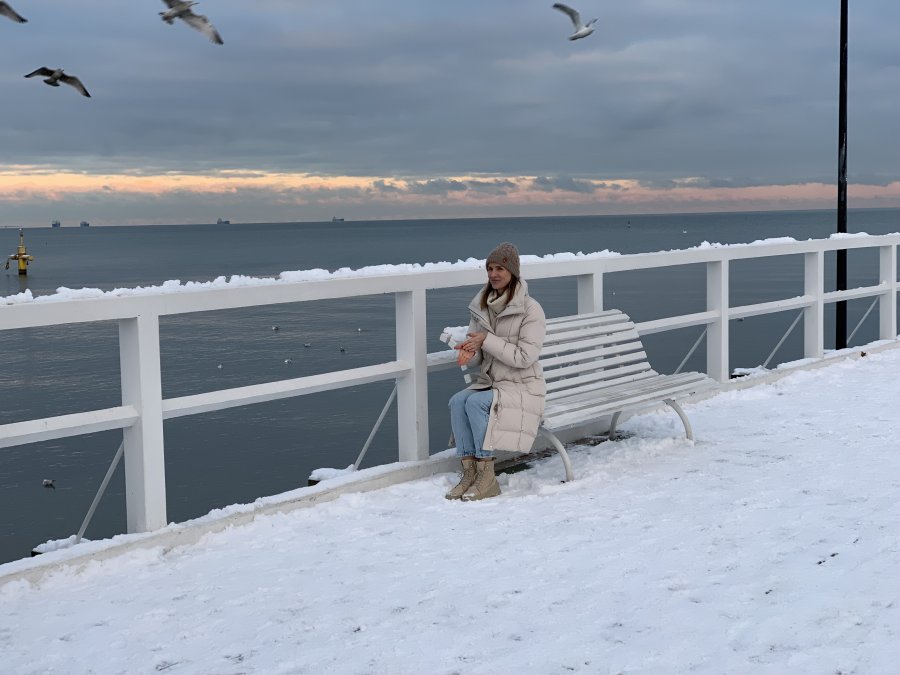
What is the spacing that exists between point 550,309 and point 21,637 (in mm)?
37245

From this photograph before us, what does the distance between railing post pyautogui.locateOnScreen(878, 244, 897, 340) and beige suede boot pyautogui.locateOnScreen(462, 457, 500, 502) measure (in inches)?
265

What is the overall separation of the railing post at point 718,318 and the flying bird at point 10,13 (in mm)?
5171

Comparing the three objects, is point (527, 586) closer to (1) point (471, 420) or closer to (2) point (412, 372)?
(1) point (471, 420)

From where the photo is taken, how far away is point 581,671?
11.2 ft

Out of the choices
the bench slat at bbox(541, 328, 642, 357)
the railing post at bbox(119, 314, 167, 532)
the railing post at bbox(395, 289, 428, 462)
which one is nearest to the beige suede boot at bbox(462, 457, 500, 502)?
the railing post at bbox(395, 289, 428, 462)

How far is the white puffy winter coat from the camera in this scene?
5512 millimetres

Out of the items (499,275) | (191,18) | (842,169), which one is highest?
(191,18)

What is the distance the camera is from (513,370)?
5637 millimetres

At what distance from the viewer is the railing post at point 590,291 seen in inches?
279

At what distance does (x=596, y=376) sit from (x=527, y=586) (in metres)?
2.46

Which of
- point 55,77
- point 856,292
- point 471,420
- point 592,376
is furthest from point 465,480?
point 856,292

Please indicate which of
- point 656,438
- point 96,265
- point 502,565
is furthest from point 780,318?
point 96,265

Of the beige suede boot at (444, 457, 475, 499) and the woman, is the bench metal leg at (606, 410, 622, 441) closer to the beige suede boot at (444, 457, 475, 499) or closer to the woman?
the woman

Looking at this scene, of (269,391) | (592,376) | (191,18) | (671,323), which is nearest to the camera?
(269,391)
